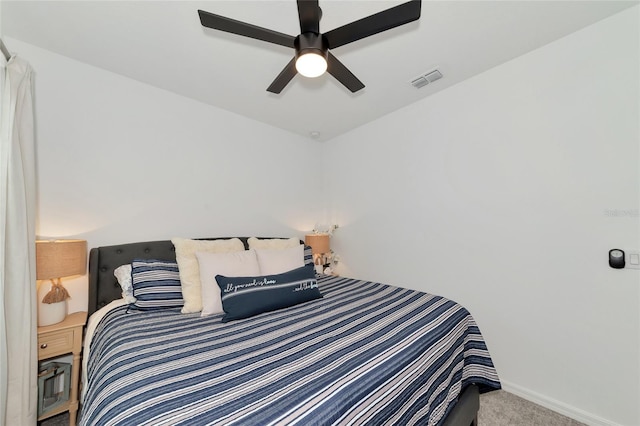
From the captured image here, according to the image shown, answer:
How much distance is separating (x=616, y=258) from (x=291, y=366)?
216 cm

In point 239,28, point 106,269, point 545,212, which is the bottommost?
point 106,269

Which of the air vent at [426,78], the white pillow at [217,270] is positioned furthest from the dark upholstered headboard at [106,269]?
the air vent at [426,78]

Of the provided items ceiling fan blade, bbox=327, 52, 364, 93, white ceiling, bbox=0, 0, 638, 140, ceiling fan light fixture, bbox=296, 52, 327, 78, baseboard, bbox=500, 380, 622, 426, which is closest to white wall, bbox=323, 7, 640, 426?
baseboard, bbox=500, 380, 622, 426

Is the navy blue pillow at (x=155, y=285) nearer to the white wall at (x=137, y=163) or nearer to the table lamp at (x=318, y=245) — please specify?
the white wall at (x=137, y=163)

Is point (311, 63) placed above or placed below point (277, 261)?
above

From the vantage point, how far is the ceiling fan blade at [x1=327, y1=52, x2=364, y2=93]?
60.4 inches

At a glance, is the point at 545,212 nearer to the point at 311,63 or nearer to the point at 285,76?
the point at 311,63

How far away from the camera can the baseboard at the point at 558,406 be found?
1.65 m

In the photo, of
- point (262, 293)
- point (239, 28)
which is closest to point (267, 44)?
point (239, 28)

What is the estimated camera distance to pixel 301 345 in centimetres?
116

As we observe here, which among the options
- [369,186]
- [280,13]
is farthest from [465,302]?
[280,13]

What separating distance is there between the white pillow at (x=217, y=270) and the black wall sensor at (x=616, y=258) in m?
2.39

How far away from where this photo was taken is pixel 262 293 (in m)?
1.62

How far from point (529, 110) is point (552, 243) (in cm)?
106
